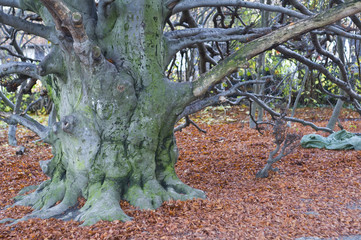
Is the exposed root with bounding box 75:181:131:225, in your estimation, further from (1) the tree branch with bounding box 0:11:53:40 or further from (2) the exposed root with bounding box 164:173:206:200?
(1) the tree branch with bounding box 0:11:53:40

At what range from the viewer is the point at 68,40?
10.2 ft

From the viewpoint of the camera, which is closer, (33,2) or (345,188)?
(33,2)

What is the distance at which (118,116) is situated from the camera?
339 centimetres

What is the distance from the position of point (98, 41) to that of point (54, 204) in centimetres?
179

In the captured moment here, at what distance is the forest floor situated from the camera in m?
2.72

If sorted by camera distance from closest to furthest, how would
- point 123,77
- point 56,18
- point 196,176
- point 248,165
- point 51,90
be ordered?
point 56,18 < point 123,77 < point 51,90 < point 196,176 < point 248,165

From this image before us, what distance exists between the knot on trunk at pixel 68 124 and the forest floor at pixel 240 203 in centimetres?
86

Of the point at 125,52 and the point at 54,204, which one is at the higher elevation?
the point at 125,52

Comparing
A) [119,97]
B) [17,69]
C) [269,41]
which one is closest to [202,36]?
[269,41]

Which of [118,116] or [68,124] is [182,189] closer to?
[118,116]

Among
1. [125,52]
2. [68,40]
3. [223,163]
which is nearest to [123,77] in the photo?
[125,52]

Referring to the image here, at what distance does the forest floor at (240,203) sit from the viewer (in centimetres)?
272

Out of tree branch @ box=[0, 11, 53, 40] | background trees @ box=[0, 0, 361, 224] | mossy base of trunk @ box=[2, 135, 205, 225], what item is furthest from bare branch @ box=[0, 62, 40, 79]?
mossy base of trunk @ box=[2, 135, 205, 225]

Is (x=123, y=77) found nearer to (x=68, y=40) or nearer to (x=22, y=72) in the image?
(x=68, y=40)
